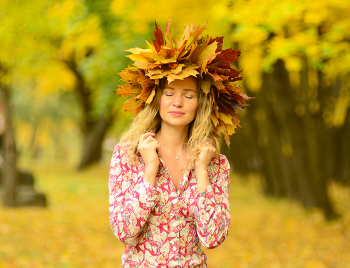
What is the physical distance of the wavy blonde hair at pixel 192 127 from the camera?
2508mm

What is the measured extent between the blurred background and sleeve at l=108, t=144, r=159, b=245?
2840 mm

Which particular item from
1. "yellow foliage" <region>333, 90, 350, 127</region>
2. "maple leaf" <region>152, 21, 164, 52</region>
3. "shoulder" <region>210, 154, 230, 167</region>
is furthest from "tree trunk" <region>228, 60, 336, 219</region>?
"maple leaf" <region>152, 21, 164, 52</region>

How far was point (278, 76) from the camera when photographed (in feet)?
29.2

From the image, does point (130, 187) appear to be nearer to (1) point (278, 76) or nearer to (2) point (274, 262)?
(2) point (274, 262)

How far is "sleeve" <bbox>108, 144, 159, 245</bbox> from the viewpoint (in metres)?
2.26

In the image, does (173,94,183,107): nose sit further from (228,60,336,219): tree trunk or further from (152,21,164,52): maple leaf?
(228,60,336,219): tree trunk

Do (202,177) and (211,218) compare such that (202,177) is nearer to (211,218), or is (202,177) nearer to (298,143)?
(211,218)

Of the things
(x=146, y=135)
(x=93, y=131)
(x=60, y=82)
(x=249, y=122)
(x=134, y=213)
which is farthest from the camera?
(x=93, y=131)

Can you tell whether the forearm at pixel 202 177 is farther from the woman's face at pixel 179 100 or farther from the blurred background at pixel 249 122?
the blurred background at pixel 249 122

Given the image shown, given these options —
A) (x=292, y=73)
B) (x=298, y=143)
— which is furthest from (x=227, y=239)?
(x=292, y=73)

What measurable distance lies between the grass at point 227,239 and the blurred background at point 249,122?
0.02 m

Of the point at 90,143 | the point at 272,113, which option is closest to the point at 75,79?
the point at 90,143

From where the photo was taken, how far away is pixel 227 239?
8555 mm

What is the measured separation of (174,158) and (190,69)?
1.93ft
